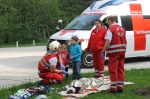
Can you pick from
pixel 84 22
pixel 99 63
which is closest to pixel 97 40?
pixel 99 63

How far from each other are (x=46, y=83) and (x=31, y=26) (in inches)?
1231

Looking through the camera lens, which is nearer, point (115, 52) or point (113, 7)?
point (115, 52)

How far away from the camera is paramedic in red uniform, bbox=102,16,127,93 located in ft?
25.8

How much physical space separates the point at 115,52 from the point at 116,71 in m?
0.43

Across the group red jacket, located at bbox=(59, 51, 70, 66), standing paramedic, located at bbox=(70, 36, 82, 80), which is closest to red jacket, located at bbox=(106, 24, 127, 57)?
standing paramedic, located at bbox=(70, 36, 82, 80)

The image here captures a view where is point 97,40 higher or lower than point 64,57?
higher

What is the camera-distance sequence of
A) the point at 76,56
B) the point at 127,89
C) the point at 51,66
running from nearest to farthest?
the point at 127,89
the point at 51,66
the point at 76,56

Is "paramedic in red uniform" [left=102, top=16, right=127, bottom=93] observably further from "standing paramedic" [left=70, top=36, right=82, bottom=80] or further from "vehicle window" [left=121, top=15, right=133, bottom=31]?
"vehicle window" [left=121, top=15, right=133, bottom=31]

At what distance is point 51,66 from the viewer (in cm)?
889

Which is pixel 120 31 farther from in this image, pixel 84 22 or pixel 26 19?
pixel 26 19

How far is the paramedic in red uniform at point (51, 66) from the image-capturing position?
8.89 metres

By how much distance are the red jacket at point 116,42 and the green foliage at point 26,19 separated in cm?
3007

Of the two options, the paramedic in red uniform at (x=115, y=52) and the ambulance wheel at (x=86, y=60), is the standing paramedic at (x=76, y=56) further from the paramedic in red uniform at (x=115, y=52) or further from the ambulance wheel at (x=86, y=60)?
the ambulance wheel at (x=86, y=60)

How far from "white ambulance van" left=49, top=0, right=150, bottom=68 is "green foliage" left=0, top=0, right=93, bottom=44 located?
947 inches
